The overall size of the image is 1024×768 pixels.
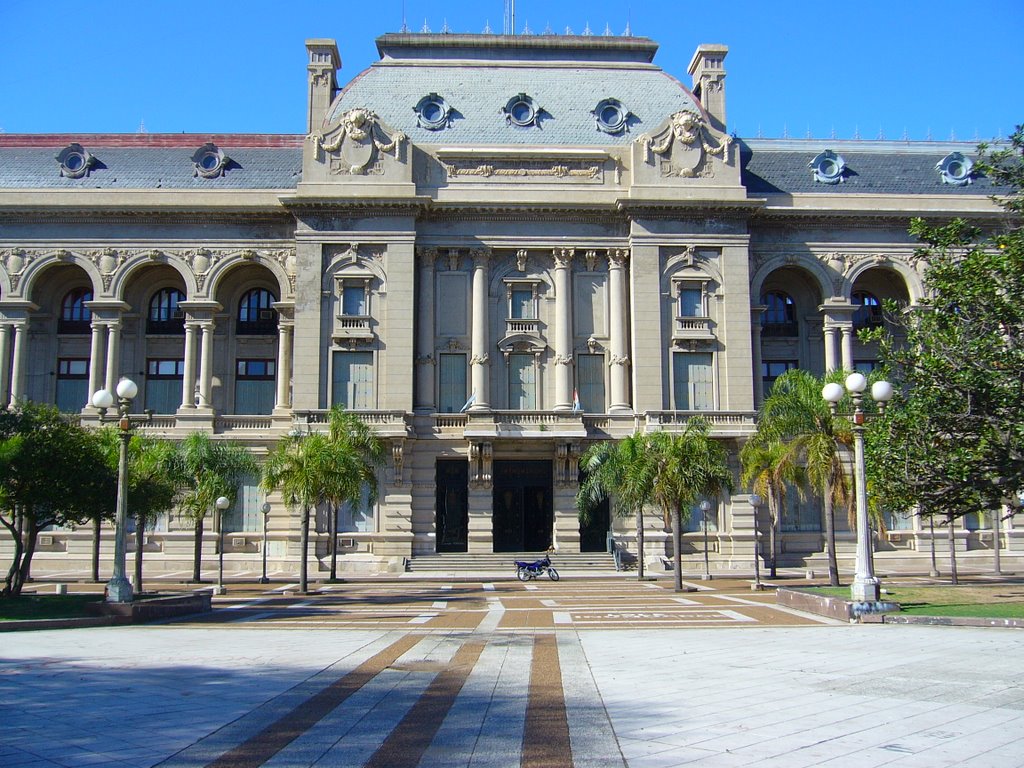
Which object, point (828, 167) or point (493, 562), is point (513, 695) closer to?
point (493, 562)

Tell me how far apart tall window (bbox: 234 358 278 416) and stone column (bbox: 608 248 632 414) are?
18.8 m

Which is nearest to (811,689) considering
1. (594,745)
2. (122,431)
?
(594,745)

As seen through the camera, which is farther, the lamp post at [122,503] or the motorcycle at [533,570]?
the motorcycle at [533,570]

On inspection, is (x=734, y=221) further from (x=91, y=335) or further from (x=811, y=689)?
(x=811, y=689)

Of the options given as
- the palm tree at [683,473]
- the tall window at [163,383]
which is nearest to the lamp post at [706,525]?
the palm tree at [683,473]

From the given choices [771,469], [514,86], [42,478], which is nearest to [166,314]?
[514,86]

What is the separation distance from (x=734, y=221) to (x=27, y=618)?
3842 cm

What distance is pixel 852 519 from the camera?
40.2m

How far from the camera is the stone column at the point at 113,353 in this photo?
50469 millimetres

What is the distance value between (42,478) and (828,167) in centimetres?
4396

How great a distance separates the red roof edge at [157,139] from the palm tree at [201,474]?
2194cm

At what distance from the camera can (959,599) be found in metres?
26.9

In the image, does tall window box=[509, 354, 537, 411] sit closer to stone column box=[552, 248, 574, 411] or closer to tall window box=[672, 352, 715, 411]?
stone column box=[552, 248, 574, 411]

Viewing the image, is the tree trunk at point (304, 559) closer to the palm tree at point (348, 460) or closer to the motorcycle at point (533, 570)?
the palm tree at point (348, 460)
